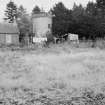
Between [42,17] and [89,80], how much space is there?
28953mm

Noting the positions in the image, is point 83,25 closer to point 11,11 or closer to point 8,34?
point 8,34

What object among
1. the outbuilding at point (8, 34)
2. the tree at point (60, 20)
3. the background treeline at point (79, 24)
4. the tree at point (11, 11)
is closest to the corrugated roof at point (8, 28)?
the outbuilding at point (8, 34)

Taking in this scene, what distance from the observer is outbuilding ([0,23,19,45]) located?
88.0 ft

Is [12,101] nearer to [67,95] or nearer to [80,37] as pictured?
[67,95]

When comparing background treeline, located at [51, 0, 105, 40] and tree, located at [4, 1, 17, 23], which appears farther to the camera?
tree, located at [4, 1, 17, 23]

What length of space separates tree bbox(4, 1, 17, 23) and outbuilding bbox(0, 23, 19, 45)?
2177cm

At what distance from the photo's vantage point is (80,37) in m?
33.4

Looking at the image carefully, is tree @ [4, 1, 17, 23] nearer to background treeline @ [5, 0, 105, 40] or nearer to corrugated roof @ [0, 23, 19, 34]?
background treeline @ [5, 0, 105, 40]

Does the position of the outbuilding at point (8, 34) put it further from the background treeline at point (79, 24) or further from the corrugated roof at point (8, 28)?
the background treeline at point (79, 24)

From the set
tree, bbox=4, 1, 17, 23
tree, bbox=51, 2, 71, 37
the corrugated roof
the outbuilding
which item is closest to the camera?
the outbuilding

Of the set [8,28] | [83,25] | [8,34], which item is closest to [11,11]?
[8,28]

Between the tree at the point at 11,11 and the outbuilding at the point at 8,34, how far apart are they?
71.4 ft

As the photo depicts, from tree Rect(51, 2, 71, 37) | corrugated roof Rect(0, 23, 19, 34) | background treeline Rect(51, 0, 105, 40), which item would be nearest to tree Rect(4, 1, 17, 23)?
tree Rect(51, 2, 71, 37)

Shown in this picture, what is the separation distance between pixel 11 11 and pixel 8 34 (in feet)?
79.8
